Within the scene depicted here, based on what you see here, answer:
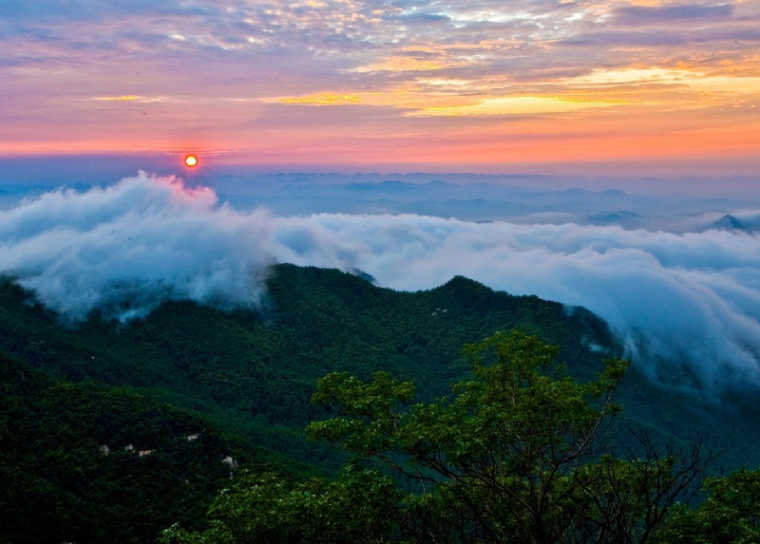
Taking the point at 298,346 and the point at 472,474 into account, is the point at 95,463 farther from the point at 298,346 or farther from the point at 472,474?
the point at 298,346

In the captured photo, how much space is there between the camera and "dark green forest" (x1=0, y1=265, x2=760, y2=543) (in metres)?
Result: 16.6

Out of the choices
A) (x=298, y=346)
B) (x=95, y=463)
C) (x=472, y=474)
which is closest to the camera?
(x=472, y=474)

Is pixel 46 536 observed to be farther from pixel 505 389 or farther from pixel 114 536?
pixel 505 389

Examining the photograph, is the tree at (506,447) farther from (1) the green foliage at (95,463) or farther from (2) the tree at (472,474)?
(1) the green foliage at (95,463)

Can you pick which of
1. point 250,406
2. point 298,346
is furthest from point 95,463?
point 298,346

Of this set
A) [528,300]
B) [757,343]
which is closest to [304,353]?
[528,300]

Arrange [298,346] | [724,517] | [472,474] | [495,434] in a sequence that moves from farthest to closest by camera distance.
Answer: [298,346] < [472,474] < [495,434] < [724,517]

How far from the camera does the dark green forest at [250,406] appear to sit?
1661 centimetres

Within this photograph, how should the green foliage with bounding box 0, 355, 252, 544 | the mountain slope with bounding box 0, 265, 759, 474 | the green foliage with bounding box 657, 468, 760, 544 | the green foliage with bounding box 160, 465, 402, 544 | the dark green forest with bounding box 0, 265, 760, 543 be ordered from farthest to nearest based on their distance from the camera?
the mountain slope with bounding box 0, 265, 759, 474 → the green foliage with bounding box 0, 355, 252, 544 → the dark green forest with bounding box 0, 265, 760, 543 → the green foliage with bounding box 160, 465, 402, 544 → the green foliage with bounding box 657, 468, 760, 544

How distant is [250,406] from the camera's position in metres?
70.1

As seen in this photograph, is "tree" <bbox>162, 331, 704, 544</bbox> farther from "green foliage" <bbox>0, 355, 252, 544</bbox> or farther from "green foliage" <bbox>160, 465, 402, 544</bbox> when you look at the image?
"green foliage" <bbox>0, 355, 252, 544</bbox>

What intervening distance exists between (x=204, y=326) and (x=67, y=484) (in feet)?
186

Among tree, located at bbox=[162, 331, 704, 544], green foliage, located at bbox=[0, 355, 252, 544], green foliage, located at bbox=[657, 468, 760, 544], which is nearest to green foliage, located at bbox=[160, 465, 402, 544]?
tree, located at bbox=[162, 331, 704, 544]

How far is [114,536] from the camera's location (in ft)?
96.2
